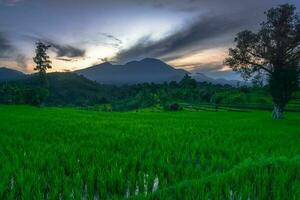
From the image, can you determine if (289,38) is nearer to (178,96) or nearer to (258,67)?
(258,67)

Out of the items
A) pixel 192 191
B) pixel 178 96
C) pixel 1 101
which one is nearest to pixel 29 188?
pixel 192 191

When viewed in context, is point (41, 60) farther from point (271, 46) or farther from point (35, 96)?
point (271, 46)

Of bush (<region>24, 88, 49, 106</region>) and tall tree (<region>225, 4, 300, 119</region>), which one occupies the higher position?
tall tree (<region>225, 4, 300, 119</region>)

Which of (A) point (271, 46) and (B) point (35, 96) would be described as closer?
(A) point (271, 46)

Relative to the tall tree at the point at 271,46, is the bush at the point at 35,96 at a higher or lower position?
lower

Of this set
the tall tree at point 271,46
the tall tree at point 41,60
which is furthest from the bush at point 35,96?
the tall tree at point 271,46

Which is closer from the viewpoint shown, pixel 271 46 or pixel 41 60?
pixel 271 46

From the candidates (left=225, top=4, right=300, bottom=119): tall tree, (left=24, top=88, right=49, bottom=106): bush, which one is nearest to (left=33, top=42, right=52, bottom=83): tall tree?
(left=24, top=88, right=49, bottom=106): bush

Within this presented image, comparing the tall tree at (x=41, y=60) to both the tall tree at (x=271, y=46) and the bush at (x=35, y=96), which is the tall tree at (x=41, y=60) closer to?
the bush at (x=35, y=96)

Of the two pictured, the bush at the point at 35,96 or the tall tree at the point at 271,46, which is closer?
the tall tree at the point at 271,46

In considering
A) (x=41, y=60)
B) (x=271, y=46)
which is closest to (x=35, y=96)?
(x=41, y=60)

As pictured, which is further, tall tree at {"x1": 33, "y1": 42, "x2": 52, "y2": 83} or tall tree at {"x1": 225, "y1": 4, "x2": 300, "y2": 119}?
tall tree at {"x1": 33, "y1": 42, "x2": 52, "y2": 83}

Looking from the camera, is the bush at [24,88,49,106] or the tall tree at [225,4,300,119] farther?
the bush at [24,88,49,106]

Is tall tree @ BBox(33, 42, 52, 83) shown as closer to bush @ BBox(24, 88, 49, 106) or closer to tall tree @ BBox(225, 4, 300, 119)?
bush @ BBox(24, 88, 49, 106)
